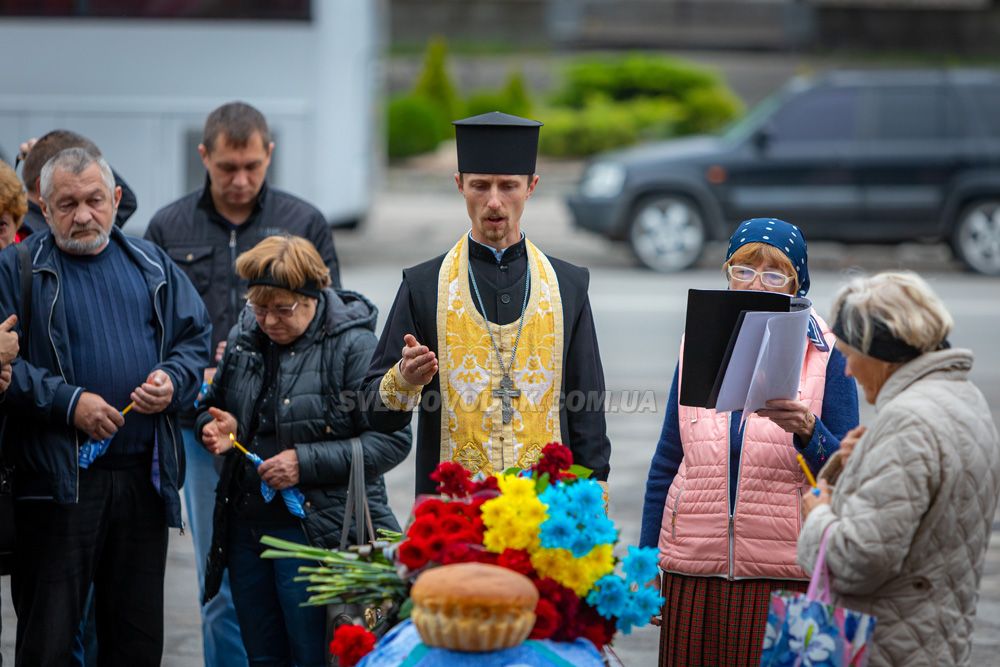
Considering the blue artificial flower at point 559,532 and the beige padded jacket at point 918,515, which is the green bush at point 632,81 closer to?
the beige padded jacket at point 918,515

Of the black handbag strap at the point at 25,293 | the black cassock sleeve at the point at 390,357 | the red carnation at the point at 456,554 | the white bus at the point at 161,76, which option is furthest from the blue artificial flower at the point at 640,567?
the white bus at the point at 161,76

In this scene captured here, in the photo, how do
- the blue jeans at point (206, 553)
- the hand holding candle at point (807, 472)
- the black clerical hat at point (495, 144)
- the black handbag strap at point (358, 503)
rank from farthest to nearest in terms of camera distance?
the blue jeans at point (206, 553) < the black handbag strap at point (358, 503) < the black clerical hat at point (495, 144) < the hand holding candle at point (807, 472)

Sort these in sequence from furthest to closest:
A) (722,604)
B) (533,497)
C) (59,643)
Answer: (59,643) < (722,604) < (533,497)

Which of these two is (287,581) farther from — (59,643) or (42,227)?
(42,227)

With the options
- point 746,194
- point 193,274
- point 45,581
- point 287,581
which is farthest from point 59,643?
point 746,194

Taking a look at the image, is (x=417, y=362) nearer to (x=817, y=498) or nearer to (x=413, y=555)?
(x=413, y=555)

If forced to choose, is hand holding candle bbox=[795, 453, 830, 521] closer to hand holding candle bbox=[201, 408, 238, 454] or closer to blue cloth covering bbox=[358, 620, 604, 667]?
blue cloth covering bbox=[358, 620, 604, 667]

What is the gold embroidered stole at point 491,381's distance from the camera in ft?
13.8

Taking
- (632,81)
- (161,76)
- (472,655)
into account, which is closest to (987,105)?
(161,76)

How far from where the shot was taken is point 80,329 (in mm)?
4711

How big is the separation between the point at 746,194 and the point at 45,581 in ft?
43.1

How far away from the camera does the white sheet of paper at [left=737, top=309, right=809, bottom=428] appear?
3.85 meters

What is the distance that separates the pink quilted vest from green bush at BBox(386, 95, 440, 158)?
26.2 metres

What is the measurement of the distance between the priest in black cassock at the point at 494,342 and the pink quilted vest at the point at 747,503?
1.07 feet
